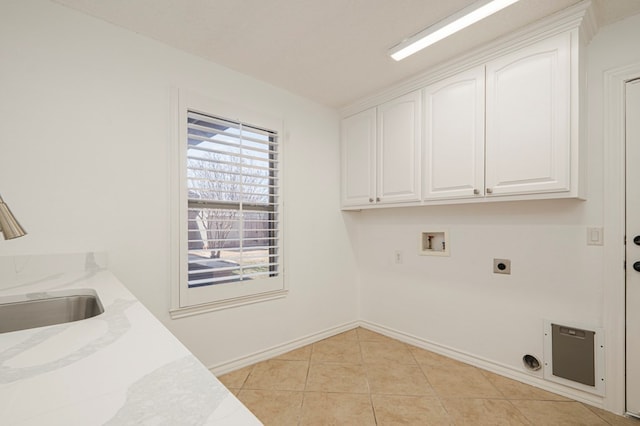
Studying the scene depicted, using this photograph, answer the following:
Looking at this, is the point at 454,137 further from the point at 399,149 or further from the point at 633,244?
the point at 633,244

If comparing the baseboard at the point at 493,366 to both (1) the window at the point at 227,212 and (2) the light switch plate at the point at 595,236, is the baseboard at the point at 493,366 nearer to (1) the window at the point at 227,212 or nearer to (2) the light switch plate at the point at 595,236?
(2) the light switch plate at the point at 595,236

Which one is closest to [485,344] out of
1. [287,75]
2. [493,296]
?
[493,296]

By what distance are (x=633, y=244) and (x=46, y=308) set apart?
118 inches

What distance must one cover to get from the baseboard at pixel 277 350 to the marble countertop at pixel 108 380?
65.1 inches

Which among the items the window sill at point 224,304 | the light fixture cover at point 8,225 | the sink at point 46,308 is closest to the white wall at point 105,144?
the window sill at point 224,304

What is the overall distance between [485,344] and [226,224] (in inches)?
87.6

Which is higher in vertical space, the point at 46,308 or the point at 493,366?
the point at 46,308

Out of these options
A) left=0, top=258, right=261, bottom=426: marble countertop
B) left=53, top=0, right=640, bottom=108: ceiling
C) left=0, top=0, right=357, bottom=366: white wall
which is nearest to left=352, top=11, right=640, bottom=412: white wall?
left=53, top=0, right=640, bottom=108: ceiling

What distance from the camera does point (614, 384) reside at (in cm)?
177

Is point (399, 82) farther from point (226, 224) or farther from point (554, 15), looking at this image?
point (226, 224)

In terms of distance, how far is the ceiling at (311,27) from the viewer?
1.69 m

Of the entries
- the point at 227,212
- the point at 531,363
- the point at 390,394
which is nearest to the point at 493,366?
the point at 531,363

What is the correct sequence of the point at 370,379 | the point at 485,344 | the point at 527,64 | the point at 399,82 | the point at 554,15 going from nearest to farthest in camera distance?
the point at 554,15, the point at 527,64, the point at 370,379, the point at 485,344, the point at 399,82

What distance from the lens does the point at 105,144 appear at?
1811mm
